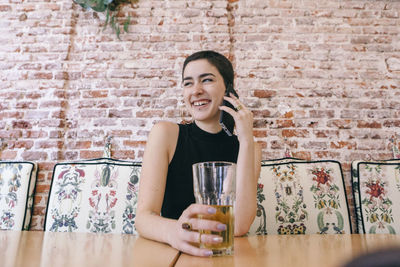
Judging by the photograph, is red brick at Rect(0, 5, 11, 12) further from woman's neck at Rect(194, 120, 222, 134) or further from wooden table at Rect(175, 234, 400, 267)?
wooden table at Rect(175, 234, 400, 267)

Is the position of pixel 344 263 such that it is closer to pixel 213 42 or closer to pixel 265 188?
pixel 265 188

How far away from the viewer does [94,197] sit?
1.75m

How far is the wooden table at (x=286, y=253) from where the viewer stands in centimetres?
54

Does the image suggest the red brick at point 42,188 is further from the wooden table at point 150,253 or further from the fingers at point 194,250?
the fingers at point 194,250

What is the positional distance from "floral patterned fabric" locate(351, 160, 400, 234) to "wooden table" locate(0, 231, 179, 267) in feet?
5.15

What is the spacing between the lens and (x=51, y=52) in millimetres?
2242

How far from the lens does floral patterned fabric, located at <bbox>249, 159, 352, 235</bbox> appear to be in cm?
172

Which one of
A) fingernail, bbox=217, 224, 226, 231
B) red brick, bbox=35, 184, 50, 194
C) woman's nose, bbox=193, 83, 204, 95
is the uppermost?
woman's nose, bbox=193, 83, 204, 95

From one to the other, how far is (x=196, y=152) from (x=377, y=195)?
1.24 m

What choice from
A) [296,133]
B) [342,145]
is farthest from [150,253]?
[342,145]

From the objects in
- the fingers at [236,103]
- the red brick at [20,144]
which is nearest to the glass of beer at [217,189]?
A: the fingers at [236,103]

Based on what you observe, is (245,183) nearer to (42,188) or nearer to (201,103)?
(201,103)

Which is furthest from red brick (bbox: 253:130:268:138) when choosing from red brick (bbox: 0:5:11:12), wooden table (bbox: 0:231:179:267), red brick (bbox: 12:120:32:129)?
red brick (bbox: 0:5:11:12)

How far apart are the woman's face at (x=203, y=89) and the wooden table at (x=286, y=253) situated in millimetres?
781
